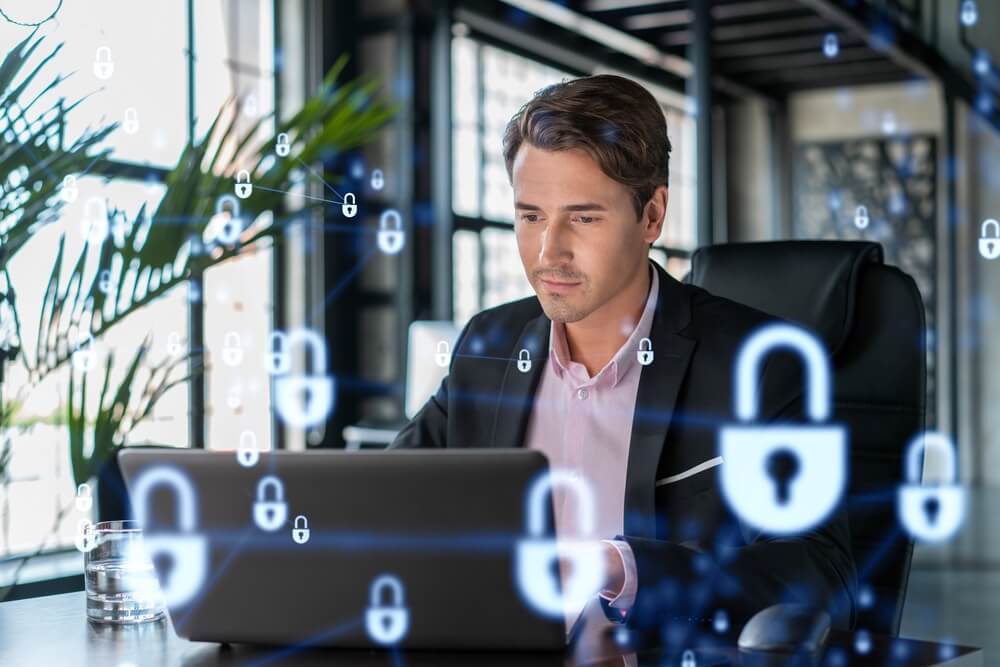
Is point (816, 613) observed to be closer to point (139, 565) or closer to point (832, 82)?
point (139, 565)

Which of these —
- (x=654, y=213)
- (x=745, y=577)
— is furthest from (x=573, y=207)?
(x=745, y=577)

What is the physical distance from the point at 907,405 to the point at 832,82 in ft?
27.6

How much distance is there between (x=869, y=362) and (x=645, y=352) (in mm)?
372

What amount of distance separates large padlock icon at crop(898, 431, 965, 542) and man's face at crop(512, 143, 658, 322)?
494 mm

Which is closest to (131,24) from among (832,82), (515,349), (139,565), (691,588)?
(515,349)

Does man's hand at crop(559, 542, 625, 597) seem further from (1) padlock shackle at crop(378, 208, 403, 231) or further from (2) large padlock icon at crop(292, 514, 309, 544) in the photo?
(1) padlock shackle at crop(378, 208, 403, 231)

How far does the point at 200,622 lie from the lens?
97 centimetres

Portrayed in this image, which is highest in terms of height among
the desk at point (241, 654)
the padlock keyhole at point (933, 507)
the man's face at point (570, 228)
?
the man's face at point (570, 228)

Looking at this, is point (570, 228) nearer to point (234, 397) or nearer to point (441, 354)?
point (441, 354)

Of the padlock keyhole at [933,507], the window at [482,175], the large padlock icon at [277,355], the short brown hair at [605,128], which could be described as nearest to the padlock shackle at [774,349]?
the short brown hair at [605,128]

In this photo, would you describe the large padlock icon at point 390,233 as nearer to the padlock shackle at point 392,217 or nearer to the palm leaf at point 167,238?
the padlock shackle at point 392,217

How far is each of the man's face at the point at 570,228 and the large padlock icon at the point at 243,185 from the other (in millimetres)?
768

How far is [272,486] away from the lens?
901mm

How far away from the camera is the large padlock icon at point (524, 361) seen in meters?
1.51
